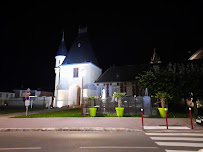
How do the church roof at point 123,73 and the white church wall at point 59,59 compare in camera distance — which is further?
the white church wall at point 59,59

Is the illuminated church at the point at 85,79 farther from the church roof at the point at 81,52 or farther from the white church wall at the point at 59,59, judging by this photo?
the white church wall at the point at 59,59

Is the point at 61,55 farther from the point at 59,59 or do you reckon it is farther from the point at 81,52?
the point at 81,52

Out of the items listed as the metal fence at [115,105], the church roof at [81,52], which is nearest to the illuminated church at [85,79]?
the church roof at [81,52]

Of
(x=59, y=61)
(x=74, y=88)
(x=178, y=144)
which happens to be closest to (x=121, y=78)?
(x=74, y=88)

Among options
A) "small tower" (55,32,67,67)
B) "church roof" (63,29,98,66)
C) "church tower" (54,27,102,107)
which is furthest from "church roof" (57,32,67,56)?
"church tower" (54,27,102,107)

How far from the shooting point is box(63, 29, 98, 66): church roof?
29.7 meters

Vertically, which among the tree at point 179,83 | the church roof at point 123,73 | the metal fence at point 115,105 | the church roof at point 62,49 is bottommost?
the metal fence at point 115,105

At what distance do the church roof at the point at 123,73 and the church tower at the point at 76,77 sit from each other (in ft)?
7.70

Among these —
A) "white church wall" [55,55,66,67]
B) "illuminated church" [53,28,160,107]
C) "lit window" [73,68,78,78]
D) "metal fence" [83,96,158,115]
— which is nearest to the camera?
"metal fence" [83,96,158,115]

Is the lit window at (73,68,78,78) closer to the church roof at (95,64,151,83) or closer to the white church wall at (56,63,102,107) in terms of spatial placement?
the white church wall at (56,63,102,107)

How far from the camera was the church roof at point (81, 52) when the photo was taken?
2968 cm

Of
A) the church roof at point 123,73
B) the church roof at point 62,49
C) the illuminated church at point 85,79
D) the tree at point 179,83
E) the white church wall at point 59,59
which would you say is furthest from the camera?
the church roof at point 62,49

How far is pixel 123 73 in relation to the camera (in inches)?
1145

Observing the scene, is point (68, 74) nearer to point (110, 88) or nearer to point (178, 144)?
point (110, 88)
